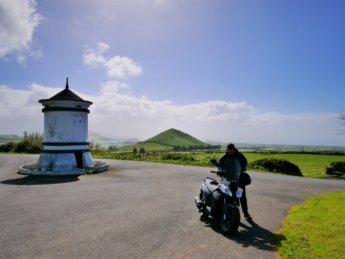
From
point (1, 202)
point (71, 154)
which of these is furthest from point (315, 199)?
point (71, 154)

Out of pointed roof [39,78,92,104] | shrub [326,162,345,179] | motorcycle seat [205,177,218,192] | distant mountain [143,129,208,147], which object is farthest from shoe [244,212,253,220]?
distant mountain [143,129,208,147]

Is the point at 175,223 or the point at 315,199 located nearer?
the point at 175,223

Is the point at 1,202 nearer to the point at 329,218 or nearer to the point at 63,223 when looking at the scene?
the point at 63,223

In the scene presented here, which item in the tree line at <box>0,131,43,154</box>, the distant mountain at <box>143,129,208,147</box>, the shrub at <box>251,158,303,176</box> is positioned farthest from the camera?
the distant mountain at <box>143,129,208,147</box>

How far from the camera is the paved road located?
5867 mm

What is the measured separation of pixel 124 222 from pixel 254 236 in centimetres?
317

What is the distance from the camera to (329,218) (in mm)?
8398

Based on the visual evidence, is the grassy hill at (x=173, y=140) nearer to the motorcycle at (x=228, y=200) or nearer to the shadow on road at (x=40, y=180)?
the shadow on road at (x=40, y=180)

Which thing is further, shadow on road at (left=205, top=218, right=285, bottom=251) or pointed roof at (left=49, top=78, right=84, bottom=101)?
pointed roof at (left=49, top=78, right=84, bottom=101)

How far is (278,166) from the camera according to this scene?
2258cm

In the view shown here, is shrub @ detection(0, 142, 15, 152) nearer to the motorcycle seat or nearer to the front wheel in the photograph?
the motorcycle seat

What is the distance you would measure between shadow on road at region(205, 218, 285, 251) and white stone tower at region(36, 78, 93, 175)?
1132 cm

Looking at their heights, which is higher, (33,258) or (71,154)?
(71,154)

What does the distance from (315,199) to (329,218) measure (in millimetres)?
3327
